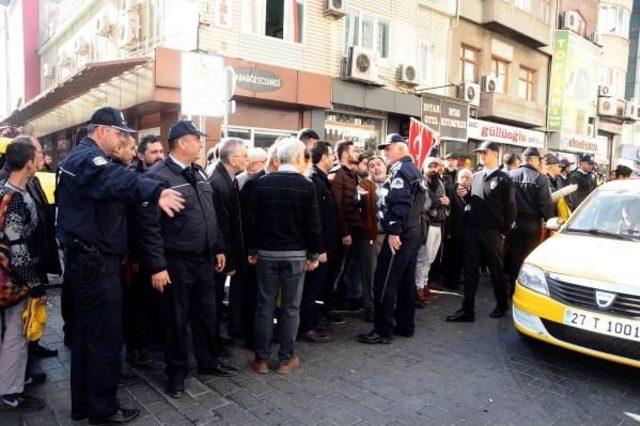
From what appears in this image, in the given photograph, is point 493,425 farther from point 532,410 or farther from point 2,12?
point 2,12

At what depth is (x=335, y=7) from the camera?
13.3 metres

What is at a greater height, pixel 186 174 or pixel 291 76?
pixel 291 76

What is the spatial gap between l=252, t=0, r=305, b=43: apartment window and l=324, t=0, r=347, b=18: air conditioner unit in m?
0.67

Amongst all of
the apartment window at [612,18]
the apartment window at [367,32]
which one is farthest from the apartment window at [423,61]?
the apartment window at [612,18]

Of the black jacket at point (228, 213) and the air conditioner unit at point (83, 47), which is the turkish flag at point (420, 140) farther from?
the air conditioner unit at point (83, 47)

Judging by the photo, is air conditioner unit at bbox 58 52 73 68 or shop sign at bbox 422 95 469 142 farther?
air conditioner unit at bbox 58 52 73 68

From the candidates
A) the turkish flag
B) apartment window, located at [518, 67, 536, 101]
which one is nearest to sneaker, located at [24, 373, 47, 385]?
the turkish flag

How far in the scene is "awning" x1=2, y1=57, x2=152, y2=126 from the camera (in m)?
10.9

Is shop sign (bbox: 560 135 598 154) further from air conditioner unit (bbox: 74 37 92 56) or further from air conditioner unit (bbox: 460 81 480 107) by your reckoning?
air conditioner unit (bbox: 74 37 92 56)

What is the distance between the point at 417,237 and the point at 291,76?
8765 mm

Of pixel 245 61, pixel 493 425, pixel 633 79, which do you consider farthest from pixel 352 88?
pixel 633 79

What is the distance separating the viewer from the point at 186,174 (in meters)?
3.82

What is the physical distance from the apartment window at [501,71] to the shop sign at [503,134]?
1564mm

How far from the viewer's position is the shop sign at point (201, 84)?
6715 mm
